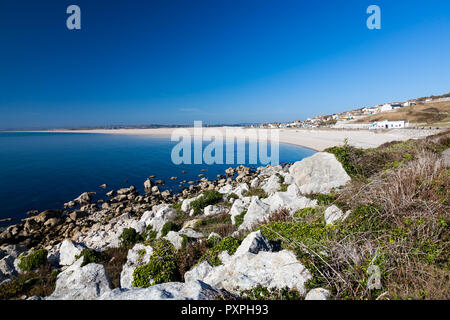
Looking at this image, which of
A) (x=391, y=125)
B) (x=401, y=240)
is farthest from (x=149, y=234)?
(x=391, y=125)

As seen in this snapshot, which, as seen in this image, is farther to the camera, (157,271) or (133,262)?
(133,262)

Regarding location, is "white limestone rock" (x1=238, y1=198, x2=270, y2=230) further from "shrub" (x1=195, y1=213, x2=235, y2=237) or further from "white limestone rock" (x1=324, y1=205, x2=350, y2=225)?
"white limestone rock" (x1=324, y1=205, x2=350, y2=225)

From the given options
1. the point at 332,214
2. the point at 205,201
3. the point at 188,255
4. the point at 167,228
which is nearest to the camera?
the point at 332,214

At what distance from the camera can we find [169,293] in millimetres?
2826

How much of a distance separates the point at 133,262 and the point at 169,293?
161 inches

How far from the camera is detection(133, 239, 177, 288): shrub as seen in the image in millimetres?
4691

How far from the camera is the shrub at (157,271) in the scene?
15.4ft

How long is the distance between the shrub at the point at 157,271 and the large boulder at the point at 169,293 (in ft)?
6.18

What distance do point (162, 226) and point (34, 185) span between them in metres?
23.8

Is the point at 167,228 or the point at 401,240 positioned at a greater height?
the point at 401,240

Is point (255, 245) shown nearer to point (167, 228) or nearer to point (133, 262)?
point (133, 262)

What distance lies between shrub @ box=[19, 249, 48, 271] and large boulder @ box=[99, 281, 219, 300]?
819cm

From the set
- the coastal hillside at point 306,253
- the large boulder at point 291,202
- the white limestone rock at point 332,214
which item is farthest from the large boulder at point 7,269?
the white limestone rock at point 332,214
